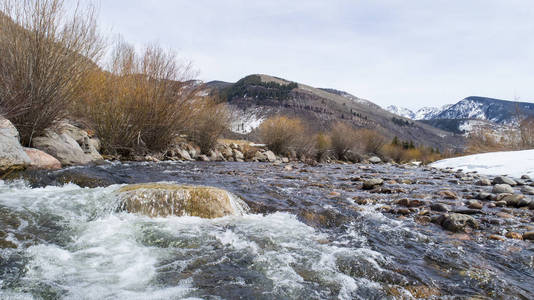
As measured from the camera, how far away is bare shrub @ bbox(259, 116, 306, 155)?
26.2 metres

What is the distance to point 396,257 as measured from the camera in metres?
3.42

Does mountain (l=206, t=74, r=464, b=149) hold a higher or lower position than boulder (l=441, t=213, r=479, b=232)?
higher

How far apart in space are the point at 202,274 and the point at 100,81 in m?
11.7

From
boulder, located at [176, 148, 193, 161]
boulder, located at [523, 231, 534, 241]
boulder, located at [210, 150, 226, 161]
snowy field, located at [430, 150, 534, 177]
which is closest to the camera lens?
boulder, located at [523, 231, 534, 241]

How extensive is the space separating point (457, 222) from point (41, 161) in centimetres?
963

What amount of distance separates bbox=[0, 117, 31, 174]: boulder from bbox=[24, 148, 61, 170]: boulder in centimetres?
62

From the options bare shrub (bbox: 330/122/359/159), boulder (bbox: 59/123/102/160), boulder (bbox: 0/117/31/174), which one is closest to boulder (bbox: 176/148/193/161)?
boulder (bbox: 59/123/102/160)

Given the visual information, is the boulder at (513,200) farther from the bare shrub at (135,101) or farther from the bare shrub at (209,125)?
the bare shrub at (209,125)

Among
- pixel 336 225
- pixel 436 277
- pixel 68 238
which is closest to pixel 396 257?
pixel 436 277

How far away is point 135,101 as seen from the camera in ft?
42.3

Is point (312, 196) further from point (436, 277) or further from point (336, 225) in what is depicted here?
point (436, 277)

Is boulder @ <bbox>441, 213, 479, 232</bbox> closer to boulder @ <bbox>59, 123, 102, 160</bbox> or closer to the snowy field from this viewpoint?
the snowy field

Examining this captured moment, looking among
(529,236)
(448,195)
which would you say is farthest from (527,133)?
(529,236)

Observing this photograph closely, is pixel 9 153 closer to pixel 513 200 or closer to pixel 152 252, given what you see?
pixel 152 252
